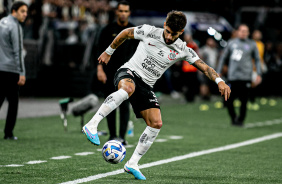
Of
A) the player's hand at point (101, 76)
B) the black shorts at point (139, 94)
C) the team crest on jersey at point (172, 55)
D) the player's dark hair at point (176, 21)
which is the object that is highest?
the player's dark hair at point (176, 21)

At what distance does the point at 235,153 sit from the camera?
10.1m

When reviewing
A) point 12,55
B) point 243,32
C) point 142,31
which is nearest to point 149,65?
point 142,31

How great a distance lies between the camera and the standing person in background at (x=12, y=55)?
421 inches

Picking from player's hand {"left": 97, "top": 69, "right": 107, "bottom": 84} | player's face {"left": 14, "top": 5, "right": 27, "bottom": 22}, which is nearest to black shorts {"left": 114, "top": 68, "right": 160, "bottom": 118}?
player's hand {"left": 97, "top": 69, "right": 107, "bottom": 84}

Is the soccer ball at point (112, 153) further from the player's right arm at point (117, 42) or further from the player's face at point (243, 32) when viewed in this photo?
the player's face at point (243, 32)

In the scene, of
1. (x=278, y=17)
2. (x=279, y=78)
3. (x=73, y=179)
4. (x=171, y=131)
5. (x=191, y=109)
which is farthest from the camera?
(x=278, y=17)

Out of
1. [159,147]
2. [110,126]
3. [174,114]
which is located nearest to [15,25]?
[110,126]

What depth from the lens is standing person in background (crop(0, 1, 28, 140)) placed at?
421 inches

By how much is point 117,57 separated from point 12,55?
5.94 ft

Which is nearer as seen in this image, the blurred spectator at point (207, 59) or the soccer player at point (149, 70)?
the soccer player at point (149, 70)

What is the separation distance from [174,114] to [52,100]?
5606 mm

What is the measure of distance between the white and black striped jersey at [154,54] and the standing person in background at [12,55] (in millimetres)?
3458

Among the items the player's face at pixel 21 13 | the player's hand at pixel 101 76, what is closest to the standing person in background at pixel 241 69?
the player's hand at pixel 101 76

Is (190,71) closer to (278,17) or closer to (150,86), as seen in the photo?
(278,17)
